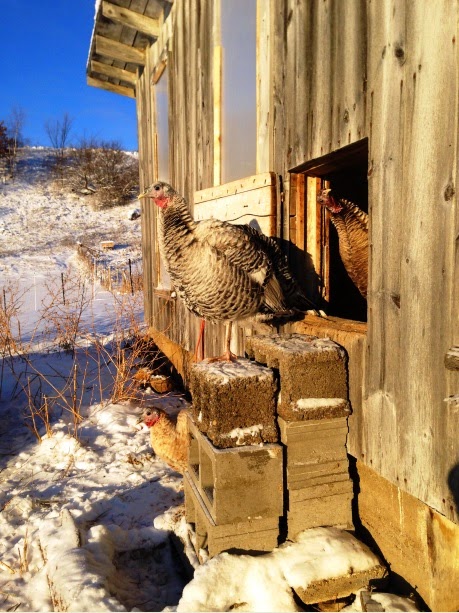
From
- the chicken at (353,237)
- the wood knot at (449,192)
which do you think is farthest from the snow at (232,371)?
the chicken at (353,237)

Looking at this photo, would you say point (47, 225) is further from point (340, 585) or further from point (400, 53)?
point (340, 585)

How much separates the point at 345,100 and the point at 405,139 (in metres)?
0.64

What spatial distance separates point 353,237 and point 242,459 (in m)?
2.31

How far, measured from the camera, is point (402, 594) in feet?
6.83

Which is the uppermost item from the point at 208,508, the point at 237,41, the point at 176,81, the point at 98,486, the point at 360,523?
the point at 176,81

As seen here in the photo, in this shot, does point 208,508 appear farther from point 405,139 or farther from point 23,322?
point 23,322

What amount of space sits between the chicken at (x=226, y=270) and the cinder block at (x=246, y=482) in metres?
0.76

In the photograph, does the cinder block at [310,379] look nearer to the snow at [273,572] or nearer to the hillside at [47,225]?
the snow at [273,572]

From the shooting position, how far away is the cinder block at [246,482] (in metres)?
2.07

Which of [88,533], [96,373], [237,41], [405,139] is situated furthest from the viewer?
[96,373]

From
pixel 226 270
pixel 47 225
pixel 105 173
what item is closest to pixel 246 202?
pixel 226 270

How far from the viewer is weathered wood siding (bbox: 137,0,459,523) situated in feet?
5.60

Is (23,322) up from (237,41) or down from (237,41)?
down

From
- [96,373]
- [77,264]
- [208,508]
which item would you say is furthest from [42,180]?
[208,508]
